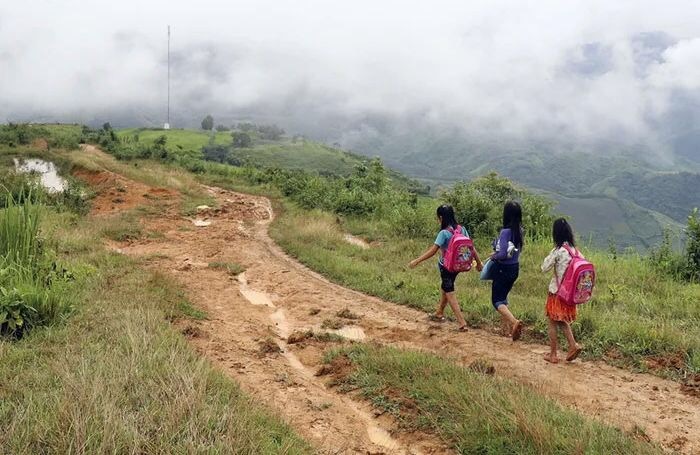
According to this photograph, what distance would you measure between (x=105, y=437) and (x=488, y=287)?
7.86 meters

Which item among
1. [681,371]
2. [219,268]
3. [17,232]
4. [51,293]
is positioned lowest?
[219,268]

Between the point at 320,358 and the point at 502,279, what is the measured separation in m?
2.69

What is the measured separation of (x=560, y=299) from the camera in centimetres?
605

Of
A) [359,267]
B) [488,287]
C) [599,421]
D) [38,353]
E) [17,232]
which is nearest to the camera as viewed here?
[599,421]

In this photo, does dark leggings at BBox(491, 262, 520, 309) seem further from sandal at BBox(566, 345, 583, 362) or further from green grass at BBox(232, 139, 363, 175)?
green grass at BBox(232, 139, 363, 175)

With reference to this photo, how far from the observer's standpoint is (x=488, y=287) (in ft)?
31.9

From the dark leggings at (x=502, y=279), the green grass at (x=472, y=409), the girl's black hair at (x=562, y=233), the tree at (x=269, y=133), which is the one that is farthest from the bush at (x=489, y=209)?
the tree at (x=269, y=133)

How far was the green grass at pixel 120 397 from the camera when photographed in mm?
3117

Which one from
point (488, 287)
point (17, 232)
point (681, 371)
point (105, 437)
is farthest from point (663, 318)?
point (17, 232)

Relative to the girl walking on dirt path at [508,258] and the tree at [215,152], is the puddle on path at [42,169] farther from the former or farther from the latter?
the tree at [215,152]

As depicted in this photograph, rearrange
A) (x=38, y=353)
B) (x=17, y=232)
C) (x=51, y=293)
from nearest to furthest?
1. (x=38, y=353)
2. (x=51, y=293)
3. (x=17, y=232)

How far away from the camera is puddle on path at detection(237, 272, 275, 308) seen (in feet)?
29.7

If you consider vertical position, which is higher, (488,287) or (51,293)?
(51,293)

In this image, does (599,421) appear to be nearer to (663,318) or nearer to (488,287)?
(663,318)
